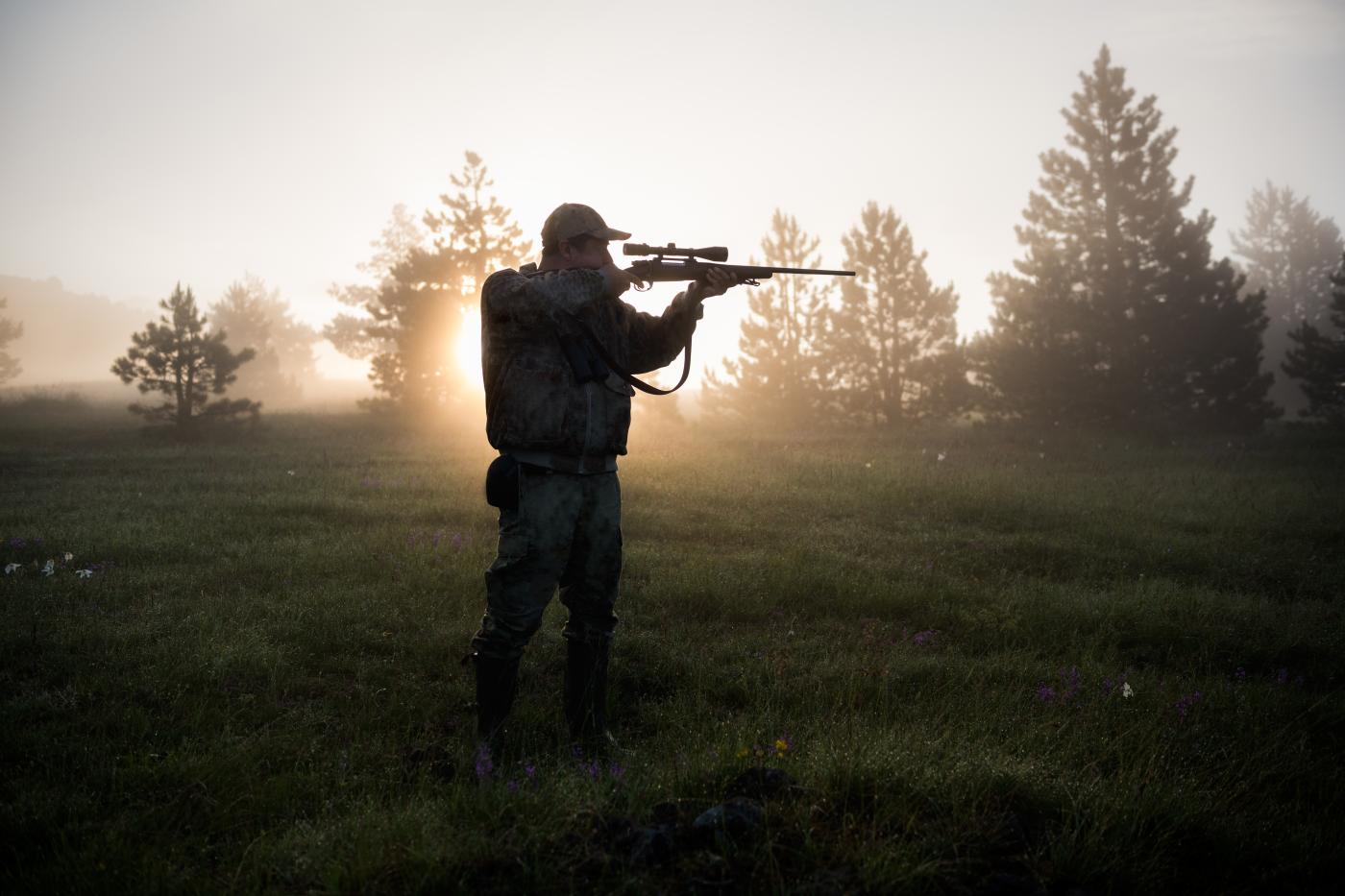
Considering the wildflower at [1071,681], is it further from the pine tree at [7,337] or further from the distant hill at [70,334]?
the distant hill at [70,334]

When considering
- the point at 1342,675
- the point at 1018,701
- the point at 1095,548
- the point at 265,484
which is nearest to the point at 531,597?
the point at 1018,701

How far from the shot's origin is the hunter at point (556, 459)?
3.93 m

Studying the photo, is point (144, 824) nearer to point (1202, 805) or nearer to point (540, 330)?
point (540, 330)

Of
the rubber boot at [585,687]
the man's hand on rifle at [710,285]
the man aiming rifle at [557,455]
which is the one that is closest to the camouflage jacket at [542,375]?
the man aiming rifle at [557,455]

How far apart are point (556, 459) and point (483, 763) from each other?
160 cm

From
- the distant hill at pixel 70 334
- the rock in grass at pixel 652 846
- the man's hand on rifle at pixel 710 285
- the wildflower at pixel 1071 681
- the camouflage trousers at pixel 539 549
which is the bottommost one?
the wildflower at pixel 1071 681

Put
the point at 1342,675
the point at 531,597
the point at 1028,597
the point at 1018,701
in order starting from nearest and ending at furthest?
the point at 531,597 → the point at 1018,701 → the point at 1342,675 → the point at 1028,597

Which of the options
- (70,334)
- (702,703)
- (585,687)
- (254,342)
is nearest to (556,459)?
(585,687)

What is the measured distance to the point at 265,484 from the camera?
12852 mm

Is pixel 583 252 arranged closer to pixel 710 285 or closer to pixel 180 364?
pixel 710 285

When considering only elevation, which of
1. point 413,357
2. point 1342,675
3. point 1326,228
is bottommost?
point 1342,675

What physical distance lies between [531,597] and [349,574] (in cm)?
393

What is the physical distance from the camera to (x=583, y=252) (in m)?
4.25

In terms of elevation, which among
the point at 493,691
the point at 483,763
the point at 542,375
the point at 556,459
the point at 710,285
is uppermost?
the point at 710,285
